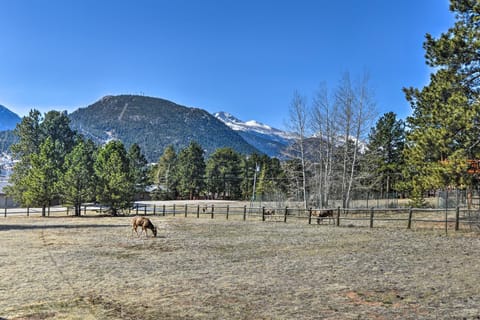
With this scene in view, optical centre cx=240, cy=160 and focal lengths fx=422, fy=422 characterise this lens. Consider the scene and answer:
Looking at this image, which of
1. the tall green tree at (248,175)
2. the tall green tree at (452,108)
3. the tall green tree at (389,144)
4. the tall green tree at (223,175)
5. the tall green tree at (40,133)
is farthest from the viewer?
the tall green tree at (223,175)

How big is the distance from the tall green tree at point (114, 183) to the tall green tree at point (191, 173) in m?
43.6

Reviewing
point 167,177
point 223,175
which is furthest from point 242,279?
point 167,177

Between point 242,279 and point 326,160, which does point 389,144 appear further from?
point 242,279

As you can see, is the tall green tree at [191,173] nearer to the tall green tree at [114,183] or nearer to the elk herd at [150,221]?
the tall green tree at [114,183]

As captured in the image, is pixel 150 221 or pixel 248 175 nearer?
pixel 150 221

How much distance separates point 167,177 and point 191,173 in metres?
6.38

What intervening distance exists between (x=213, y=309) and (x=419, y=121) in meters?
19.0

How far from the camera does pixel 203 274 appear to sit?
33.4ft

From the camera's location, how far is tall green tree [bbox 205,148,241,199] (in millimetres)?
87625

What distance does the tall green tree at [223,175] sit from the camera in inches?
3450

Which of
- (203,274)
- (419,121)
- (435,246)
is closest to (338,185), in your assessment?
(419,121)

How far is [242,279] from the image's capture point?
955 centimetres

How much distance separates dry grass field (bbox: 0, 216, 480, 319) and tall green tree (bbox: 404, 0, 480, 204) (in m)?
3.21

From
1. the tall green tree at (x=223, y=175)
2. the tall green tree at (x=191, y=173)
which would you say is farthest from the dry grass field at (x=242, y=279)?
the tall green tree at (x=223, y=175)
